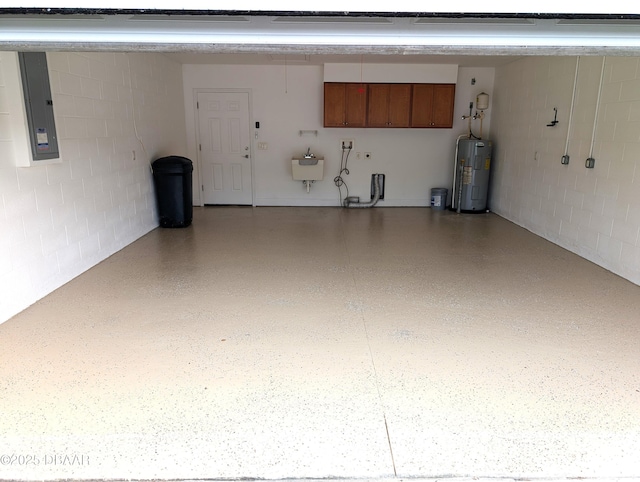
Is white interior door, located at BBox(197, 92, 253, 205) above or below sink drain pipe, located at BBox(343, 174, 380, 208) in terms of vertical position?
above

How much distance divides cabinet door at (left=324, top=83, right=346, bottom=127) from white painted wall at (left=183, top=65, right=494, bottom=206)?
0.95 feet

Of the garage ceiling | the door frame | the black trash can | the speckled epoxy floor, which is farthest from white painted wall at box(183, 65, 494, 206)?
the garage ceiling

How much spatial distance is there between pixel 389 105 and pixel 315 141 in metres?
1.43

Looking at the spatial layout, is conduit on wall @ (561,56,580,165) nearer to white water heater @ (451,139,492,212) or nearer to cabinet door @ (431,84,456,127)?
white water heater @ (451,139,492,212)

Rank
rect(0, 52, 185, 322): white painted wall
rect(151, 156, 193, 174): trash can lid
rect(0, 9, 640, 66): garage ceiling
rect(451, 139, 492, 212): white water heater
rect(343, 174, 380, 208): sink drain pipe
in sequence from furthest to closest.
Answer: rect(343, 174, 380, 208): sink drain pipe, rect(451, 139, 492, 212): white water heater, rect(151, 156, 193, 174): trash can lid, rect(0, 52, 185, 322): white painted wall, rect(0, 9, 640, 66): garage ceiling

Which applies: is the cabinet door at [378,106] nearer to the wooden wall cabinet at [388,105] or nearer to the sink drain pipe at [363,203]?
the wooden wall cabinet at [388,105]

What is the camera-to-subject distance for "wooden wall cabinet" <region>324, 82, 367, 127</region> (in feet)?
23.3

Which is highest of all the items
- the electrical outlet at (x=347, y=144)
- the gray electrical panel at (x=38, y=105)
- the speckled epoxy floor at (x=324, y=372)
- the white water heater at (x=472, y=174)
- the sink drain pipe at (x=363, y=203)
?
the gray electrical panel at (x=38, y=105)

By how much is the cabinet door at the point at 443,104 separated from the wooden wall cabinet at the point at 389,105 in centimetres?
45

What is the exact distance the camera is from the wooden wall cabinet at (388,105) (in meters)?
7.11

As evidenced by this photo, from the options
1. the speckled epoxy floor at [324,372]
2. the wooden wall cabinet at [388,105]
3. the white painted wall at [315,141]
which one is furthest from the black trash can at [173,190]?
the wooden wall cabinet at [388,105]

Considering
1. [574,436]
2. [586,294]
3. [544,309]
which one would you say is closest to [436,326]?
[544,309]

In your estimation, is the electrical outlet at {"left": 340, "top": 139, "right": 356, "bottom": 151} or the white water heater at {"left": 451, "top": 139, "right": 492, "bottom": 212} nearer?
the white water heater at {"left": 451, "top": 139, "right": 492, "bottom": 212}

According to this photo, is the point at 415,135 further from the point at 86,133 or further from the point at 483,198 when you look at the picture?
the point at 86,133
